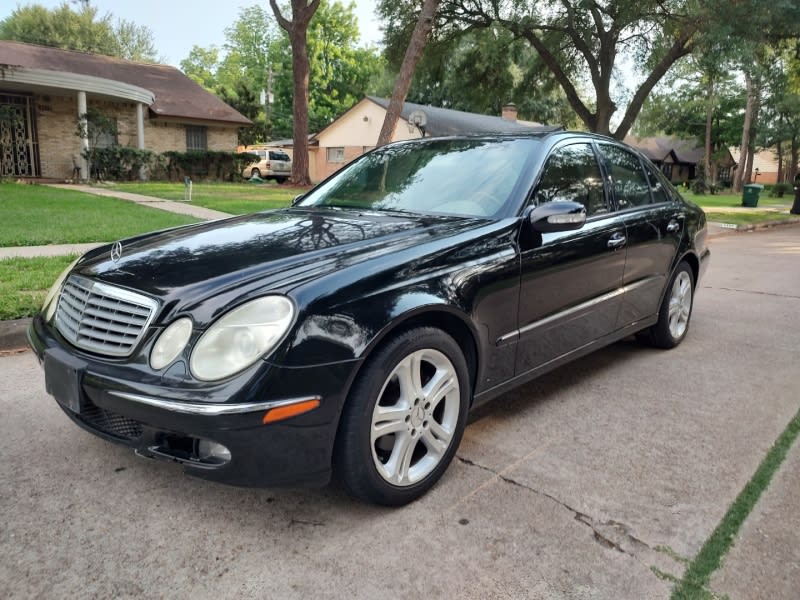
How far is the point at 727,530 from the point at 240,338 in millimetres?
1999

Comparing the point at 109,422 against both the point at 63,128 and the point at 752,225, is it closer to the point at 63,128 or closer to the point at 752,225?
the point at 752,225

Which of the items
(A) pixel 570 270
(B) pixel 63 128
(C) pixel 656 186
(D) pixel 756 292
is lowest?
(D) pixel 756 292

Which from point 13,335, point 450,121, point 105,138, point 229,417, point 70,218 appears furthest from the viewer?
point 450,121

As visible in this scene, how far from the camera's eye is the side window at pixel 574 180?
3488 millimetres

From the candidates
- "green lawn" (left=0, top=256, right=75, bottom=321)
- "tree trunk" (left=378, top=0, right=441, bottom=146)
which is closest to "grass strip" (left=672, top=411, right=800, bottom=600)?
"green lawn" (left=0, top=256, right=75, bottom=321)

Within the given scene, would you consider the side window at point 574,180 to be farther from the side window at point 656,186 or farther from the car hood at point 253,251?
the side window at point 656,186

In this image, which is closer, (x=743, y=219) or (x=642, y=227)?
(x=642, y=227)

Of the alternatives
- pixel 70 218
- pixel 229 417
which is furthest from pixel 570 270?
pixel 70 218

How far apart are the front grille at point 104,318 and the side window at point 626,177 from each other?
301 centimetres

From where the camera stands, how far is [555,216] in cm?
309

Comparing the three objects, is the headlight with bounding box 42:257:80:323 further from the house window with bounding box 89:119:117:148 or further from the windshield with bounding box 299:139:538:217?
the house window with bounding box 89:119:117:148

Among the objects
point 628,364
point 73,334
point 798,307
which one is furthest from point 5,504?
point 798,307

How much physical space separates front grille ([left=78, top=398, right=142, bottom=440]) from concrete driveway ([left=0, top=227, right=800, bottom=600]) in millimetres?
346

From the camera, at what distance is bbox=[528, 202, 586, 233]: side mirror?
10.1ft
